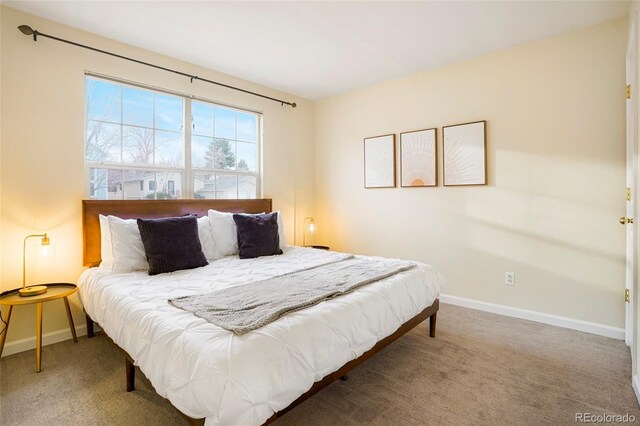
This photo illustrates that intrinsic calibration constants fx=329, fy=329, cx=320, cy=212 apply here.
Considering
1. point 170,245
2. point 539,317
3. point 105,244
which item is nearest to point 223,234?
point 170,245

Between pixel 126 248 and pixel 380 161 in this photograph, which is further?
pixel 380 161

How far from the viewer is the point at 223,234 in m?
3.18

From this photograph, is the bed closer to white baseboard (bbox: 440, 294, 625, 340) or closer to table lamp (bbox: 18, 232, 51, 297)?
table lamp (bbox: 18, 232, 51, 297)

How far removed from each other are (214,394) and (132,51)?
319cm

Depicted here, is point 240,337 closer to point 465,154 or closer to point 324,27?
point 324,27

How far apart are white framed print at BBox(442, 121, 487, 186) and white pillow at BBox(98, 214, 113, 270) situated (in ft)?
10.6

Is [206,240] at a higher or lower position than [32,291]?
higher

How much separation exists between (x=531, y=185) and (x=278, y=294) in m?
2.59

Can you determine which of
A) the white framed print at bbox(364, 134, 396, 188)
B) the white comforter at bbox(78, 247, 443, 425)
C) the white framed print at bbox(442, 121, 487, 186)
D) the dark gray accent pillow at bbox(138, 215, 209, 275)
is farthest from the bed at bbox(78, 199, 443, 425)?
the white framed print at bbox(364, 134, 396, 188)

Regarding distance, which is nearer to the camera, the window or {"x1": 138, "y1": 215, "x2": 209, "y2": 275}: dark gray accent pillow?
{"x1": 138, "y1": 215, "x2": 209, "y2": 275}: dark gray accent pillow

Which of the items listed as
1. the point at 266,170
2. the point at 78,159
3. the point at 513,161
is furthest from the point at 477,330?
Result: the point at 78,159

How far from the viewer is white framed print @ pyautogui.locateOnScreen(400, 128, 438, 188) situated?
3.65 meters

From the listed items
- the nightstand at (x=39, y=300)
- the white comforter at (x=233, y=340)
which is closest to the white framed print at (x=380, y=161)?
the white comforter at (x=233, y=340)

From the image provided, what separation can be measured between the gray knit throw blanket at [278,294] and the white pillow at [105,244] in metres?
1.17
